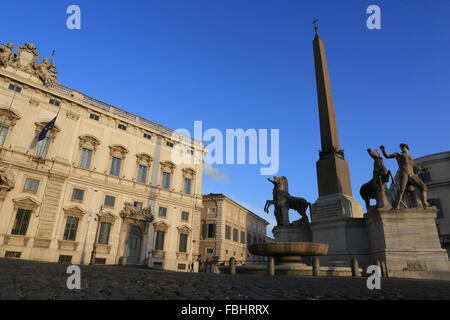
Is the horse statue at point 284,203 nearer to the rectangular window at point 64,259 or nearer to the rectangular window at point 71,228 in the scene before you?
the rectangular window at point 64,259

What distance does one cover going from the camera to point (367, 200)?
39.9 ft

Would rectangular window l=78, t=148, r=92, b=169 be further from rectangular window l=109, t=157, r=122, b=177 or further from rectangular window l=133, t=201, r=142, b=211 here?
rectangular window l=133, t=201, r=142, b=211

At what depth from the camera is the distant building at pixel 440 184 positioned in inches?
1230

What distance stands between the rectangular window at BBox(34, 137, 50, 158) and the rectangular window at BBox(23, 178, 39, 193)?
2.23m

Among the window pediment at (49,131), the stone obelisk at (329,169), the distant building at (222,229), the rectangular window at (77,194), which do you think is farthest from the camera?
the distant building at (222,229)

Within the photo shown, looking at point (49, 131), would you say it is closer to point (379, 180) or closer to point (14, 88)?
point (14, 88)

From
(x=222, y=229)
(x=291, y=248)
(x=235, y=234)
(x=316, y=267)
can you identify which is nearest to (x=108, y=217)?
(x=222, y=229)

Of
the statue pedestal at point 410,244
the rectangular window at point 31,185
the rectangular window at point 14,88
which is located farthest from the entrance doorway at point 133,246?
A: the statue pedestal at point 410,244

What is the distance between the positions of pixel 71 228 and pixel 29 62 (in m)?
14.9

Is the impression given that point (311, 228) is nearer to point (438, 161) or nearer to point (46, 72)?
point (46, 72)

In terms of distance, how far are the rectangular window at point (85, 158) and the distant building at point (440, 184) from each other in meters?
35.3

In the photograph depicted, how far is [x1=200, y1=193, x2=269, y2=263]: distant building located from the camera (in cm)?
3894

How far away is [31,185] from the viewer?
22141 millimetres
